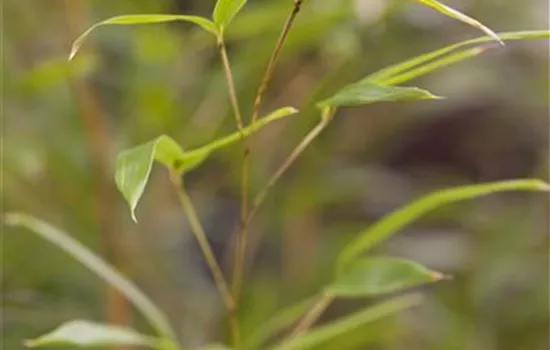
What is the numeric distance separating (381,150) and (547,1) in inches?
8.5

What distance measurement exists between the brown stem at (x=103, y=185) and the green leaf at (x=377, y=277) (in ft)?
0.81

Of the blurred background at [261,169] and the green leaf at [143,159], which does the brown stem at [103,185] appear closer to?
the blurred background at [261,169]

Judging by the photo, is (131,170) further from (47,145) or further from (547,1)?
(547,1)

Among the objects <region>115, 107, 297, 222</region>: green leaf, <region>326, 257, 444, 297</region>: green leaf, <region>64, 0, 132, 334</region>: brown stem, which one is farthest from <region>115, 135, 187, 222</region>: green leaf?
<region>64, 0, 132, 334</region>: brown stem

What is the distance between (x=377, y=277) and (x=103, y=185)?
0.92ft

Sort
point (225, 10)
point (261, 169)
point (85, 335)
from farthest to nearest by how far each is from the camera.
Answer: point (261, 169) → point (85, 335) → point (225, 10)

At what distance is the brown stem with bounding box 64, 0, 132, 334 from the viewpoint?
0.69m

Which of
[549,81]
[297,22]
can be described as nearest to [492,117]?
[549,81]

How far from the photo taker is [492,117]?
45.6 inches

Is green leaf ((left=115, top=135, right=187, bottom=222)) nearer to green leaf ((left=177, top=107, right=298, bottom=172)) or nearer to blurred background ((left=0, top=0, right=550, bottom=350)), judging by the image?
green leaf ((left=177, top=107, right=298, bottom=172))

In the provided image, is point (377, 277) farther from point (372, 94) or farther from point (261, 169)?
point (261, 169)

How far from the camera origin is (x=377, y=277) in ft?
1.61

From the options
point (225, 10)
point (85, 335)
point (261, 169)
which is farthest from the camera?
point (261, 169)

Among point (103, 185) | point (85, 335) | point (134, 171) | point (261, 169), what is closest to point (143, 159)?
point (134, 171)
